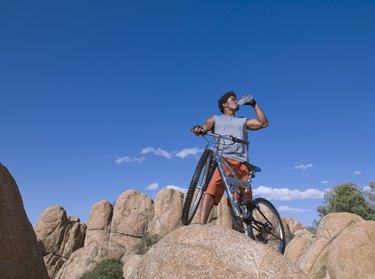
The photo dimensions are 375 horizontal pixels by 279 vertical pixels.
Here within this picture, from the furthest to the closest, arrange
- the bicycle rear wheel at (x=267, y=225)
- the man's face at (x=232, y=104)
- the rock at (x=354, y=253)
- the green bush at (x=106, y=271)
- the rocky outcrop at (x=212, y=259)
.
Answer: the green bush at (x=106, y=271)
the rock at (x=354, y=253)
the man's face at (x=232, y=104)
the bicycle rear wheel at (x=267, y=225)
the rocky outcrop at (x=212, y=259)

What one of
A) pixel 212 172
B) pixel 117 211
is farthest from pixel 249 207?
pixel 117 211

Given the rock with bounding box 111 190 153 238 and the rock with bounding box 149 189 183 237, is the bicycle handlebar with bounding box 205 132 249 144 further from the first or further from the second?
the rock with bounding box 111 190 153 238

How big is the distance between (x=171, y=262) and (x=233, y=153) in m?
2.58

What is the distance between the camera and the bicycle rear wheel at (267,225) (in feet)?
22.8

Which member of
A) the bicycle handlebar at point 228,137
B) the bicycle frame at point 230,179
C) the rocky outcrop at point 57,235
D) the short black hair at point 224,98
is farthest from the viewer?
the rocky outcrop at point 57,235


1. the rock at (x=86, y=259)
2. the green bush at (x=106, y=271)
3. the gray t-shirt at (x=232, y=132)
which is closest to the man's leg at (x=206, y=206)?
the gray t-shirt at (x=232, y=132)

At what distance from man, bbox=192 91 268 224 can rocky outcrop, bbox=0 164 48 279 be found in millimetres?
3655

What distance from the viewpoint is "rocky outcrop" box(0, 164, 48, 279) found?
7031 mm

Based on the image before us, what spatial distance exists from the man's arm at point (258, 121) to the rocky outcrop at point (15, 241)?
15.4 ft

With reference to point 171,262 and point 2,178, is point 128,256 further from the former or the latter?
point 171,262

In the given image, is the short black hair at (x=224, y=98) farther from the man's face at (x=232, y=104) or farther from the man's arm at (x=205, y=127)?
the man's arm at (x=205, y=127)

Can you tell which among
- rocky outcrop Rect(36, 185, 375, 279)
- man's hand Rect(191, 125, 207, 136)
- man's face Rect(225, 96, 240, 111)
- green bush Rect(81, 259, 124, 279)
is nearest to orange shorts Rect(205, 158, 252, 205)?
man's hand Rect(191, 125, 207, 136)

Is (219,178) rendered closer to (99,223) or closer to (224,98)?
(224,98)

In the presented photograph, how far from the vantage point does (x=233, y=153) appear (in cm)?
665
